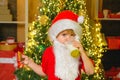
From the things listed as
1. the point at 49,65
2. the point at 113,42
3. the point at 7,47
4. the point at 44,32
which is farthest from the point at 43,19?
the point at 113,42

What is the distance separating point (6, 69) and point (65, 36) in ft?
5.91

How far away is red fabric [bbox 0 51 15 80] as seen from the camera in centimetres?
359

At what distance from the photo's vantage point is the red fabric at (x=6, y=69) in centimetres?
359

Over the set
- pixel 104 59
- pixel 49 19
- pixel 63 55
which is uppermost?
pixel 49 19

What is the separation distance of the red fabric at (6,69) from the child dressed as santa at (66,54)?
157cm

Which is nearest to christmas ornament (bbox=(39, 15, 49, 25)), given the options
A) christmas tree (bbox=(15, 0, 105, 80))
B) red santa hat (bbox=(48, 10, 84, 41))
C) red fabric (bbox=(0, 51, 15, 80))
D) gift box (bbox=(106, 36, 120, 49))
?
christmas tree (bbox=(15, 0, 105, 80))

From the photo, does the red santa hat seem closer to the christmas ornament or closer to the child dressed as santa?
the child dressed as santa

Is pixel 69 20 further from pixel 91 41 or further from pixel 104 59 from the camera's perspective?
pixel 104 59

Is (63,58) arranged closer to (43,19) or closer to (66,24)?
(66,24)

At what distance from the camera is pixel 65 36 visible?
6.49ft

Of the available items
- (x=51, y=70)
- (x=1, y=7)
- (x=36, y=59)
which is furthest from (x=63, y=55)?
(x=1, y=7)

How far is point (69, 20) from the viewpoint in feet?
6.66

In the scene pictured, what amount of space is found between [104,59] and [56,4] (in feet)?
4.65

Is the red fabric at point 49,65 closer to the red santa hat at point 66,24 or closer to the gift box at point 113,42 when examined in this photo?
the red santa hat at point 66,24
